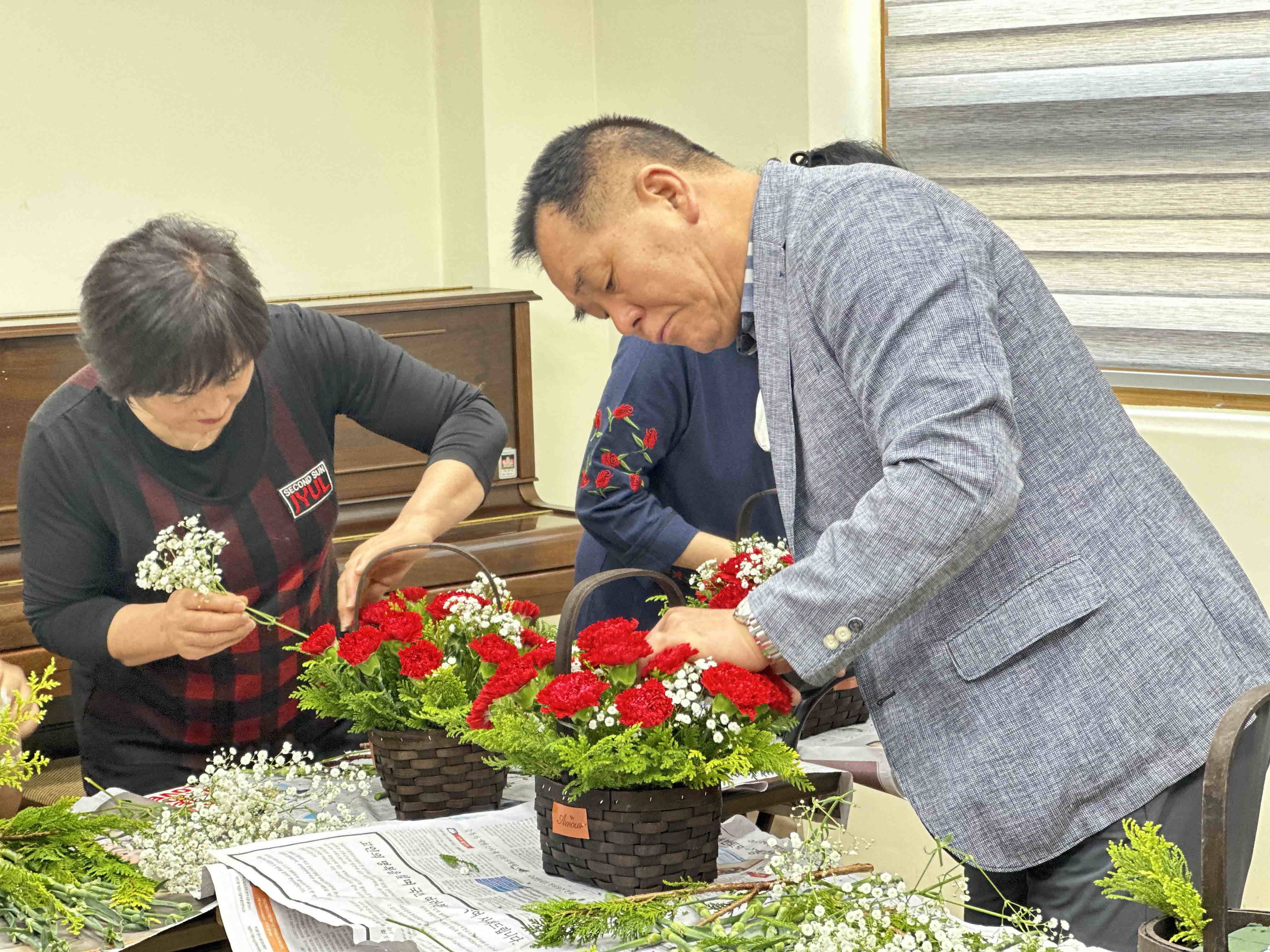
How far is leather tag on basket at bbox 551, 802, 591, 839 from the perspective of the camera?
1.31 meters

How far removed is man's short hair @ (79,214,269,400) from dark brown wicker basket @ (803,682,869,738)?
938 millimetres

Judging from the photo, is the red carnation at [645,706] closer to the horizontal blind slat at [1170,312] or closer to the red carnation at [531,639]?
the red carnation at [531,639]

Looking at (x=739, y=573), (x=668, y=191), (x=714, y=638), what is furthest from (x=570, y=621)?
(x=668, y=191)

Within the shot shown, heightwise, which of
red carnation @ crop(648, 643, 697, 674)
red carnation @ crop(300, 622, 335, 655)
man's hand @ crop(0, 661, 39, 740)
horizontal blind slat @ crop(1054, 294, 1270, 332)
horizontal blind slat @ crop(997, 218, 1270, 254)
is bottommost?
man's hand @ crop(0, 661, 39, 740)

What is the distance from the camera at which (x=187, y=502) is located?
1.92 metres

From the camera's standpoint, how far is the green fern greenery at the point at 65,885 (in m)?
1.32

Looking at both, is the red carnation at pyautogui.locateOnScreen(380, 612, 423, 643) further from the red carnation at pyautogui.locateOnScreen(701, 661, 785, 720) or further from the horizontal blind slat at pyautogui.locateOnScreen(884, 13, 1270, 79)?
the horizontal blind slat at pyautogui.locateOnScreen(884, 13, 1270, 79)

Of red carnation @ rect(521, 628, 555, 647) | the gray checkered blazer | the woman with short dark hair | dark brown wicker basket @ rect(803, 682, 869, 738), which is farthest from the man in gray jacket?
the woman with short dark hair

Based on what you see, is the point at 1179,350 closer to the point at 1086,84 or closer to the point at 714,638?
the point at 1086,84

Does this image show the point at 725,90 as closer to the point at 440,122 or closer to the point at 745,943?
the point at 440,122

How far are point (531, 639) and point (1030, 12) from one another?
2.49 m

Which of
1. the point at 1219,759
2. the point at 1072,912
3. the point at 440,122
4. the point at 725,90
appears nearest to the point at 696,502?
the point at 1072,912

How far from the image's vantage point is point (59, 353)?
3326mm

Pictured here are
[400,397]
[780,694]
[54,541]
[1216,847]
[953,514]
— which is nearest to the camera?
[1216,847]
